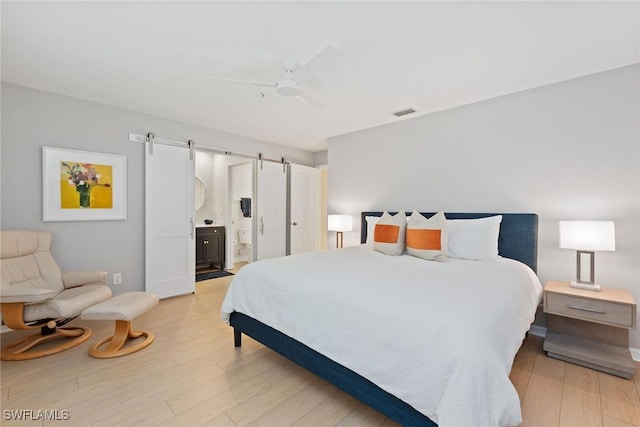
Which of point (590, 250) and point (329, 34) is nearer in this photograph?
point (329, 34)

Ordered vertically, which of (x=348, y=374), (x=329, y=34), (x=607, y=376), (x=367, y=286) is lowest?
(x=607, y=376)

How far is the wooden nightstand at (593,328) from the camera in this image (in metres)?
2.02

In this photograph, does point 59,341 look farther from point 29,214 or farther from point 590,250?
point 590,250

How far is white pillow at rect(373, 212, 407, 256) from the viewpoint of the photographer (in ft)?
9.53

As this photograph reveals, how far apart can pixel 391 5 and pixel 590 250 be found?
239cm

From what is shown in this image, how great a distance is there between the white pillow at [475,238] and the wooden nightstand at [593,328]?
542 millimetres

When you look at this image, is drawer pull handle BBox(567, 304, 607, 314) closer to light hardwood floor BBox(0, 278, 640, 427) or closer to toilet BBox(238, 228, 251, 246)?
light hardwood floor BBox(0, 278, 640, 427)

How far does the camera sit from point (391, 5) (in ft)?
5.50

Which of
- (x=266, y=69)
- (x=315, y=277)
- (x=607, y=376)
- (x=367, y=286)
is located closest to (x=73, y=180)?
(x=266, y=69)

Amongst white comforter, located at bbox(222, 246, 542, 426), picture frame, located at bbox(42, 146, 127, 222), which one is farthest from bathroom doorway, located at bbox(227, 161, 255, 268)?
white comforter, located at bbox(222, 246, 542, 426)

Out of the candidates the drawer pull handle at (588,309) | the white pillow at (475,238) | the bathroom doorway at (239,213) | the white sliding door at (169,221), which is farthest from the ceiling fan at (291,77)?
the bathroom doorway at (239,213)

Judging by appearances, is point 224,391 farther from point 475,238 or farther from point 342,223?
point 342,223

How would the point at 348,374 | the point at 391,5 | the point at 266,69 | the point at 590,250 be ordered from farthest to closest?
the point at 266,69 → the point at 590,250 → the point at 391,5 → the point at 348,374

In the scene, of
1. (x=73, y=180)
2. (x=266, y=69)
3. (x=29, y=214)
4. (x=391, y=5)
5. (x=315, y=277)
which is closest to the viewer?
(x=391, y=5)
